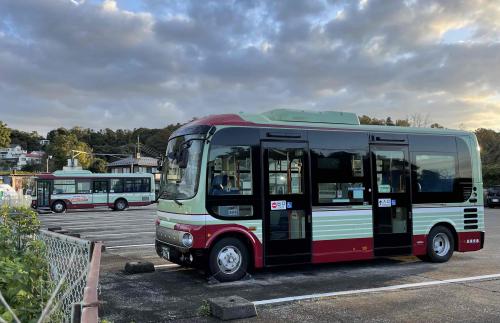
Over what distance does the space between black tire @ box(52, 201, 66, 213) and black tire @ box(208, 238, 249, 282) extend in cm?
2732

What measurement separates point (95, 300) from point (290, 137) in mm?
7150

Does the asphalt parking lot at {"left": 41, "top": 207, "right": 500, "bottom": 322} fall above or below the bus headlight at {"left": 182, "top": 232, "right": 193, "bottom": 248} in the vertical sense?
below

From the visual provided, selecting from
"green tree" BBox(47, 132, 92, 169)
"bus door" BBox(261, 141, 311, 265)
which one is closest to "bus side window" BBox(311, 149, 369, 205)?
"bus door" BBox(261, 141, 311, 265)

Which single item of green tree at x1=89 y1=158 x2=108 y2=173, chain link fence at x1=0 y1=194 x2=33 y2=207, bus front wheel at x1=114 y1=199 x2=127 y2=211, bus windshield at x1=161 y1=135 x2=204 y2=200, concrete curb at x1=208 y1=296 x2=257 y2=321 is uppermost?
green tree at x1=89 y1=158 x2=108 y2=173

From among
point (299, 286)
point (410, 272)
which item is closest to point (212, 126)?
point (299, 286)

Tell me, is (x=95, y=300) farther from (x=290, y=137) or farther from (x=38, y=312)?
(x=290, y=137)

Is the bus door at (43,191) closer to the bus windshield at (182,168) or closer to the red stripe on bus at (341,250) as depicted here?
the bus windshield at (182,168)

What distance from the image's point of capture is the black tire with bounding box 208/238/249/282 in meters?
8.18

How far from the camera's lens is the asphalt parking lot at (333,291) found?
615cm

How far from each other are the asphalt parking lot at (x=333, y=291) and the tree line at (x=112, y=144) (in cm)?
2865

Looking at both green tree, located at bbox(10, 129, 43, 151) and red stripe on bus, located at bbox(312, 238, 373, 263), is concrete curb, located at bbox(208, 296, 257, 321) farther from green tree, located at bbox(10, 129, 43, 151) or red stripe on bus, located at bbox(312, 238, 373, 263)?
green tree, located at bbox(10, 129, 43, 151)

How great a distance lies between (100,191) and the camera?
34.3 m

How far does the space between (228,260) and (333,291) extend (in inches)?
75.5

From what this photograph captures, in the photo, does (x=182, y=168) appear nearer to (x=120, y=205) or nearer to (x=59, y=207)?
(x=59, y=207)
